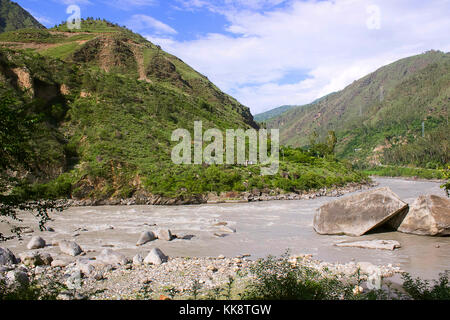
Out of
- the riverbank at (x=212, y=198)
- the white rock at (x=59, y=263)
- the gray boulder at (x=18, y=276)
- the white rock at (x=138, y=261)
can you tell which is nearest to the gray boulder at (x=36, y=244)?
the white rock at (x=59, y=263)

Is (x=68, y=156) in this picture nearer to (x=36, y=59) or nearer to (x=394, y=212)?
(x=36, y=59)

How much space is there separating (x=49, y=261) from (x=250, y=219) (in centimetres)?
1491

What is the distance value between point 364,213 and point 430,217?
300 cm

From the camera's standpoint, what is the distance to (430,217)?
1529 centimetres

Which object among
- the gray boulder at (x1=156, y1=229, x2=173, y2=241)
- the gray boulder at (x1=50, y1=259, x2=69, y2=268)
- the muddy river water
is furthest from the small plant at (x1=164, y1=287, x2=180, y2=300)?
the gray boulder at (x1=156, y1=229, x2=173, y2=241)

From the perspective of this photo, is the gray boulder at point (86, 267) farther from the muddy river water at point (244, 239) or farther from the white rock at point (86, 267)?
the muddy river water at point (244, 239)

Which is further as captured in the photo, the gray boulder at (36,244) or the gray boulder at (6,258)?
the gray boulder at (36,244)

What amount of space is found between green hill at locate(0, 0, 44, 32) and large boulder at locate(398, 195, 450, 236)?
173m

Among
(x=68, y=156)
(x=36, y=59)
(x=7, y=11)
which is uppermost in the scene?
(x=7, y=11)

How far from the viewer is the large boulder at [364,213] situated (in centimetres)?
1591

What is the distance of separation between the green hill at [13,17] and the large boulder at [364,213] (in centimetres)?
17026

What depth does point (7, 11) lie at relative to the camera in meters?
155

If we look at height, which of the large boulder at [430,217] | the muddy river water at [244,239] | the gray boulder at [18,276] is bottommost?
the muddy river water at [244,239]
